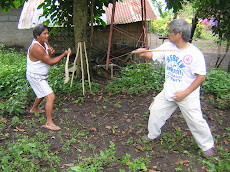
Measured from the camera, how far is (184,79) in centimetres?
292

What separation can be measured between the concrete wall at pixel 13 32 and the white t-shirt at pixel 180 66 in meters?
9.06

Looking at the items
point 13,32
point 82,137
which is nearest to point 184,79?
point 82,137

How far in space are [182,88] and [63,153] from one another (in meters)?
1.91

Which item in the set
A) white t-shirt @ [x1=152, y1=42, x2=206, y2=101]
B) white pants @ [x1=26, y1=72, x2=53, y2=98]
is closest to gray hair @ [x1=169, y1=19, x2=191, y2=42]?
white t-shirt @ [x1=152, y1=42, x2=206, y2=101]

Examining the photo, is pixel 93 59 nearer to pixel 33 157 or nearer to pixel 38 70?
pixel 38 70

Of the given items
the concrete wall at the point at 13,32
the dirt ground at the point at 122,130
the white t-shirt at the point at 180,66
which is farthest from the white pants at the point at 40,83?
the concrete wall at the point at 13,32

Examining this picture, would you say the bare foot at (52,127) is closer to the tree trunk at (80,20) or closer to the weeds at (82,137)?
the weeds at (82,137)

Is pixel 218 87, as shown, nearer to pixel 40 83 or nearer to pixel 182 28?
pixel 182 28

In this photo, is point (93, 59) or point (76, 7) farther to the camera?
point (93, 59)

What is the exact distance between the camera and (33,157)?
3.00 metres

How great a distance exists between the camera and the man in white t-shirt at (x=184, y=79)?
2796 millimetres

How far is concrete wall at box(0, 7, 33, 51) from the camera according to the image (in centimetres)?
1032

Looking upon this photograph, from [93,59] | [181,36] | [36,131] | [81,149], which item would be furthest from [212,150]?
[93,59]

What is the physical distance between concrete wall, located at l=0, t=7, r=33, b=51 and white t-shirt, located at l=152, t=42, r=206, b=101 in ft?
29.7
